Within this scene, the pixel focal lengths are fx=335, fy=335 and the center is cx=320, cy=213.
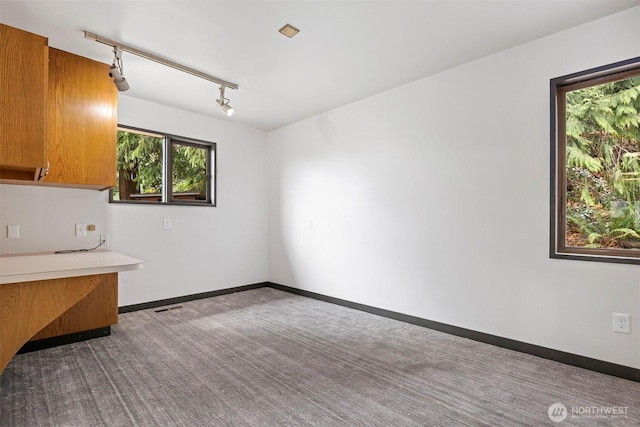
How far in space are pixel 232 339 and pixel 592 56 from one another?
3.53 metres

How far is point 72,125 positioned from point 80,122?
7 centimetres

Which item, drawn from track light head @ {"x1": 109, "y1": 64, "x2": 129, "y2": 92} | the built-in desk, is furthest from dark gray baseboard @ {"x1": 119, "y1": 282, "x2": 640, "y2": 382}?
track light head @ {"x1": 109, "y1": 64, "x2": 129, "y2": 92}

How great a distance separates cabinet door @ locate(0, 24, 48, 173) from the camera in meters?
2.00

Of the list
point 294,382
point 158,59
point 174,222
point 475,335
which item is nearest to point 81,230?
point 174,222

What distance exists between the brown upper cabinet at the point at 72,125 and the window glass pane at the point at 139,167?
3.24ft

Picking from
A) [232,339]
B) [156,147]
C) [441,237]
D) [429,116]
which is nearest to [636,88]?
[429,116]

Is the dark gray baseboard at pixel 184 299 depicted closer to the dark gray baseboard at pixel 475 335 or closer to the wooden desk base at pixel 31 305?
the dark gray baseboard at pixel 475 335

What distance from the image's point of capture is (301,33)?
97.7 inches

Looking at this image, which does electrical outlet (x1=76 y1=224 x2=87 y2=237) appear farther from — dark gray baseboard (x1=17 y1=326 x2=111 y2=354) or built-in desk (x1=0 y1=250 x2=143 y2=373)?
built-in desk (x1=0 y1=250 x2=143 y2=373)

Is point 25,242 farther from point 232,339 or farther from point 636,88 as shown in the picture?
point 636,88

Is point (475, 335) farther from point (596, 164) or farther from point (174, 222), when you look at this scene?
point (174, 222)

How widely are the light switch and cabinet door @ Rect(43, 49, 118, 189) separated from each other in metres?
0.71

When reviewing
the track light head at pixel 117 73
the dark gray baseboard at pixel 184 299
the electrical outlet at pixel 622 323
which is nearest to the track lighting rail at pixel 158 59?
the track light head at pixel 117 73

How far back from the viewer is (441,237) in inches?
124
